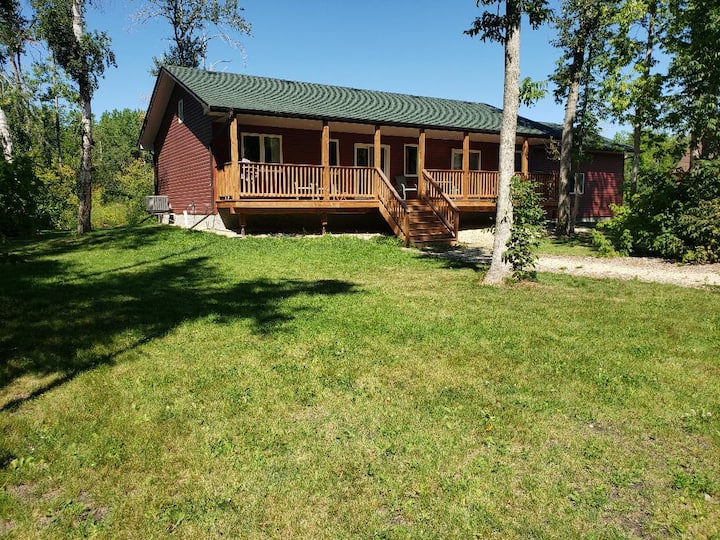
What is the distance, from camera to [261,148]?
18547 mm

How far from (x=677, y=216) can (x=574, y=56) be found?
9261 millimetres

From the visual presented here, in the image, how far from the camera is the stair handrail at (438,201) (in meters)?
16.7

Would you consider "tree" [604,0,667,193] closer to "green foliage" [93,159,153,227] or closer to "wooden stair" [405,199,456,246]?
"wooden stair" [405,199,456,246]

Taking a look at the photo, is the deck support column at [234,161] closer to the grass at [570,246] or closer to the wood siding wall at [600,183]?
the grass at [570,246]

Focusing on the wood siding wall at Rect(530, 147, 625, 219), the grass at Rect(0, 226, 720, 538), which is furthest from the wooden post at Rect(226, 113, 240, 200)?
the wood siding wall at Rect(530, 147, 625, 219)

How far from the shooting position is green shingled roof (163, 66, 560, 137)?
1626 centimetres

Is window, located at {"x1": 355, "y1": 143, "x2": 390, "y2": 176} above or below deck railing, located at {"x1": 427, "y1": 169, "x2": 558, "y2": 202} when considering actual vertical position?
above

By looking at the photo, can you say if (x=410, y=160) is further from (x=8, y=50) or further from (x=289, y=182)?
(x=8, y=50)

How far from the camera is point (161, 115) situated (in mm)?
23500

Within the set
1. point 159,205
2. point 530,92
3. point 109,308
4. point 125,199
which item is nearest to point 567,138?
point 530,92

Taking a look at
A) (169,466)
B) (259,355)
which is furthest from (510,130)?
(169,466)

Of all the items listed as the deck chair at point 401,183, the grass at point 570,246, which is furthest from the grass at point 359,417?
the deck chair at point 401,183

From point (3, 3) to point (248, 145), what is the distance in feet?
41.7

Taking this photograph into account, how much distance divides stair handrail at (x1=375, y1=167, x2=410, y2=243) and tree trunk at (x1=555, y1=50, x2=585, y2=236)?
7.15m
